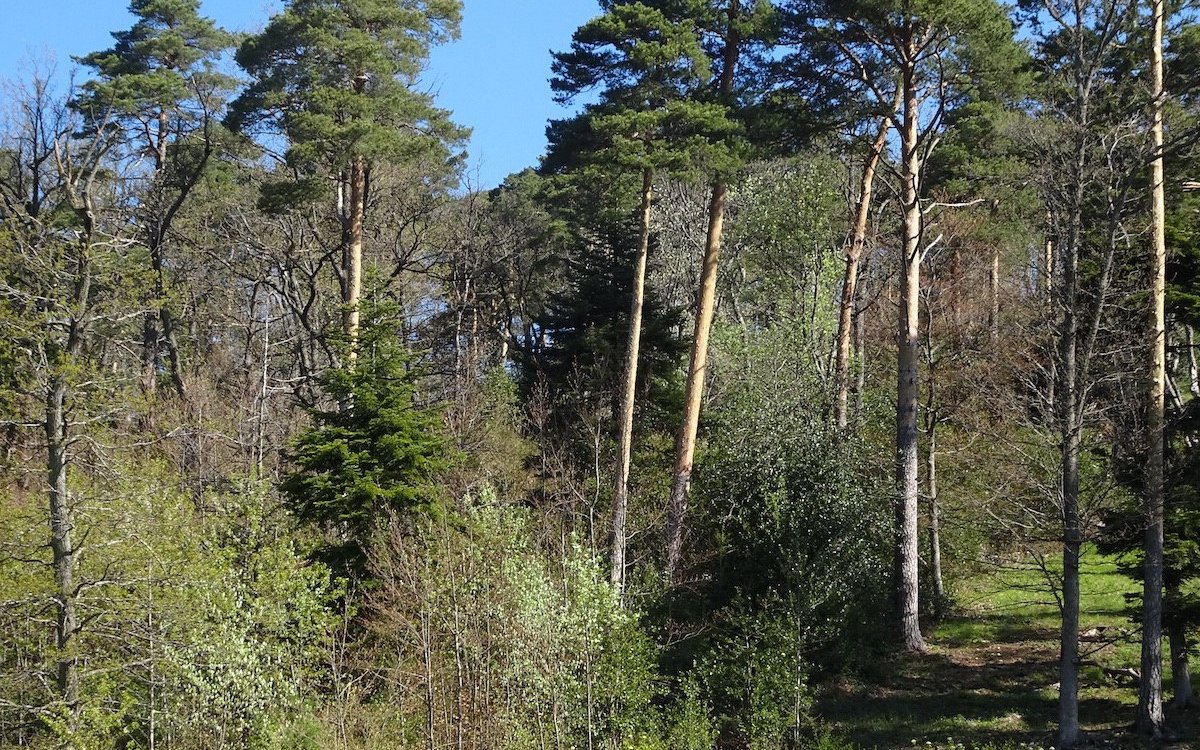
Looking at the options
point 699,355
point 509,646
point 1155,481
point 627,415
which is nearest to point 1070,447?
point 1155,481

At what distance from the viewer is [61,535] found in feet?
47.3

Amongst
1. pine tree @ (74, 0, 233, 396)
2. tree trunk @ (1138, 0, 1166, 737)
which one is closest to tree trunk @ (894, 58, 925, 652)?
tree trunk @ (1138, 0, 1166, 737)

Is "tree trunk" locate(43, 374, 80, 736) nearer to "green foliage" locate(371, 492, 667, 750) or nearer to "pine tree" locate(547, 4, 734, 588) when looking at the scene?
"green foliage" locate(371, 492, 667, 750)

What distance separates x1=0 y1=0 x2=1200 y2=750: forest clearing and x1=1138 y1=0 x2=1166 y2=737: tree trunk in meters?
0.05

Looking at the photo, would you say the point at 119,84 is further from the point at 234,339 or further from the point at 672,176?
the point at 672,176

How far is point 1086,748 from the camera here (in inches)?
530

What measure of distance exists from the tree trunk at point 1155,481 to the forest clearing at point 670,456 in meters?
0.05

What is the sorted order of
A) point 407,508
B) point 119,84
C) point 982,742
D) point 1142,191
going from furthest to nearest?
point 119,84, point 407,508, point 982,742, point 1142,191

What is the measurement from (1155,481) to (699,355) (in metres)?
8.72

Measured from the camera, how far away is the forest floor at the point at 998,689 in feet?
47.6

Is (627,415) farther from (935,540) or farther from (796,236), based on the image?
(796,236)

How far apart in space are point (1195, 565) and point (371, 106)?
16.2 metres

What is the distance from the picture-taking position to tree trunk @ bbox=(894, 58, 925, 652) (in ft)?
58.1

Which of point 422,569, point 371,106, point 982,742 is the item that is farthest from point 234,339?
point 982,742
